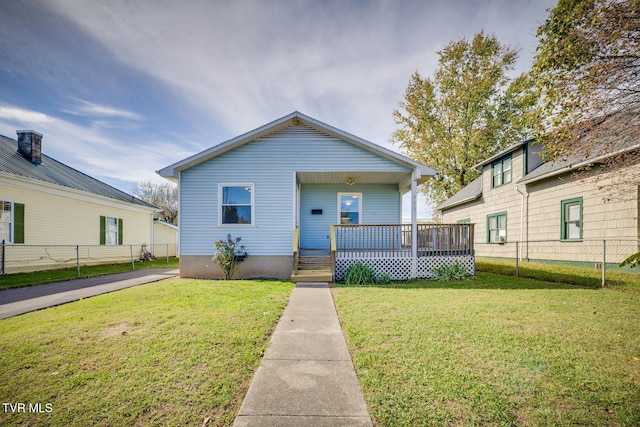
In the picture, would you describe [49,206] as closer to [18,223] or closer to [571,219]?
[18,223]

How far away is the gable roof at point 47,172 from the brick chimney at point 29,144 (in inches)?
8.4

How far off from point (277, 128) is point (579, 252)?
39.0 ft

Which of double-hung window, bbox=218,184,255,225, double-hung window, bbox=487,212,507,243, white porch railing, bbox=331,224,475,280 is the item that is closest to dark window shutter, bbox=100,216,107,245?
double-hung window, bbox=218,184,255,225

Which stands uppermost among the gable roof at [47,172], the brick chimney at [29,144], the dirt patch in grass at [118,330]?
the brick chimney at [29,144]

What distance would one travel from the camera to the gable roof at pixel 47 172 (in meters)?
10.4

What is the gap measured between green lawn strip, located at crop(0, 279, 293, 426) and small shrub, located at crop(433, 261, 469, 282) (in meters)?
5.95

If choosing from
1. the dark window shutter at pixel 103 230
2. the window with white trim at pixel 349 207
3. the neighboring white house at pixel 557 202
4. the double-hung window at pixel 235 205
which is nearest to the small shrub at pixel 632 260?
the neighboring white house at pixel 557 202

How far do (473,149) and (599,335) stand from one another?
1942 centimetres

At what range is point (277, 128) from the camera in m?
9.30

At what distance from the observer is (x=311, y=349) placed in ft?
11.0

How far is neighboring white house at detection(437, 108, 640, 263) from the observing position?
6375 mm

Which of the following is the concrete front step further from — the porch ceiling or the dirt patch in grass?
the dirt patch in grass

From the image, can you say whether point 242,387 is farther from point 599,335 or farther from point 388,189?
point 388,189

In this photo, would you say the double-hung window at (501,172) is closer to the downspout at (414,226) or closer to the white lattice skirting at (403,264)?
the white lattice skirting at (403,264)
